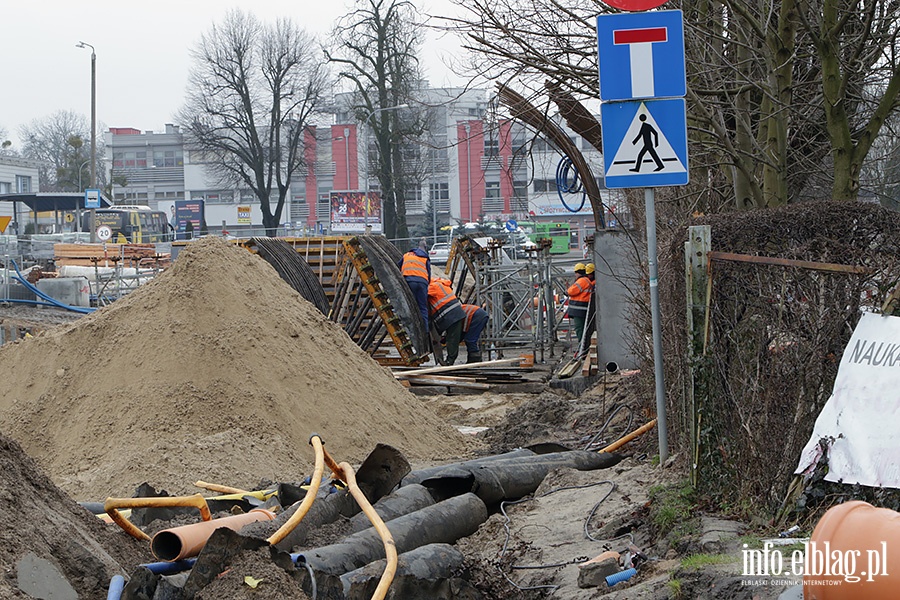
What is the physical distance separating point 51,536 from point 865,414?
399cm

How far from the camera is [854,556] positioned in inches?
131

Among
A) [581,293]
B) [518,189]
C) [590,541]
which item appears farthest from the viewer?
[581,293]

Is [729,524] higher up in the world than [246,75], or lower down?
Result: lower down

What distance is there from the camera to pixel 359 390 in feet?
38.0

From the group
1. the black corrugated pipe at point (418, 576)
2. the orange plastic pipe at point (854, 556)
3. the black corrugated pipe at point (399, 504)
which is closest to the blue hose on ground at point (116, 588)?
the black corrugated pipe at point (418, 576)

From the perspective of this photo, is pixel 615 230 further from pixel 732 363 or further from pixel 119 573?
pixel 119 573

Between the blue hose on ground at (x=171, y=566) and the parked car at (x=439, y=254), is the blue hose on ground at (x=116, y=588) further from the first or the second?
the parked car at (x=439, y=254)

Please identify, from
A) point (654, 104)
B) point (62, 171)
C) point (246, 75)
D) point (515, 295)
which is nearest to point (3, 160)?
point (62, 171)

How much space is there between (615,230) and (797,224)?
360 inches

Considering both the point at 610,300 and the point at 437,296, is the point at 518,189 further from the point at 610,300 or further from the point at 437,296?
the point at 437,296

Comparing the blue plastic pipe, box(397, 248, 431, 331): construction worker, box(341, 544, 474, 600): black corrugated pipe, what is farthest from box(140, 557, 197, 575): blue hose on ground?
box(397, 248, 431, 331): construction worker

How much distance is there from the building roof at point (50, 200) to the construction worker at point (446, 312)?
38.3 meters

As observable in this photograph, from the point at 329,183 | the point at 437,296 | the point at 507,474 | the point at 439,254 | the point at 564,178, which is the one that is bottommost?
the point at 507,474

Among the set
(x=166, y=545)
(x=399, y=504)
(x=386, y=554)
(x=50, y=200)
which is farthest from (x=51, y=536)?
(x=50, y=200)
